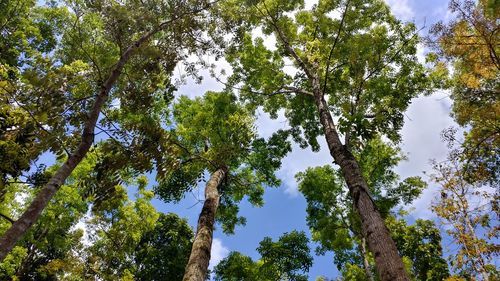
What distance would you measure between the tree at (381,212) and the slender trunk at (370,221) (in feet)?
31.7

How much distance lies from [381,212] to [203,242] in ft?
36.2

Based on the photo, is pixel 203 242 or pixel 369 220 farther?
pixel 203 242

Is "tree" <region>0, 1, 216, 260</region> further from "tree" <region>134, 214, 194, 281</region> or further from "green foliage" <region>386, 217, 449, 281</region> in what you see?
"green foliage" <region>386, 217, 449, 281</region>

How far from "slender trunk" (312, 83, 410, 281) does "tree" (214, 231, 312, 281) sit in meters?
9.51

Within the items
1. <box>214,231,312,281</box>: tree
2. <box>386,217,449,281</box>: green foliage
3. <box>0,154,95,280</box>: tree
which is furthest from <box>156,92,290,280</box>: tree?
<box>386,217,449,281</box>: green foliage

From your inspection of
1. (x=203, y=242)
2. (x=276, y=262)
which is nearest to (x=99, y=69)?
(x=203, y=242)

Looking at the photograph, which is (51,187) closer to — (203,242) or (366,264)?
(203,242)

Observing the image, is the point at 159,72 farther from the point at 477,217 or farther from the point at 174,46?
the point at 477,217

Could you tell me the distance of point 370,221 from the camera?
18.5 ft

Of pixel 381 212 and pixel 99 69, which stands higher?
pixel 381 212

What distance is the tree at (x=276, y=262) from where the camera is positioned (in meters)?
15.8

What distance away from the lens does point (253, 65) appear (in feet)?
48.4

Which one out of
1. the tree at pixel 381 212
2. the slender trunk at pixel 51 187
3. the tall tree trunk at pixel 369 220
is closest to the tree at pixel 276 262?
the tree at pixel 381 212

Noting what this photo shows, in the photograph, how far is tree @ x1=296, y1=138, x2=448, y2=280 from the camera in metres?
16.3
